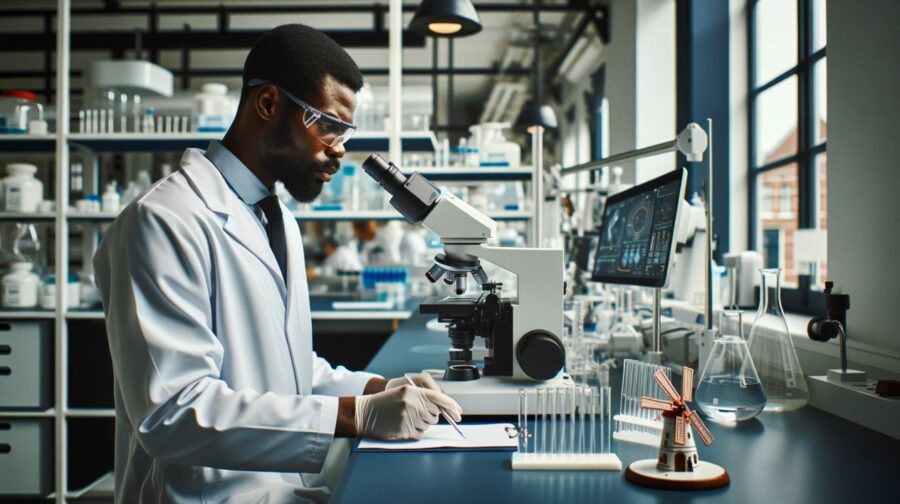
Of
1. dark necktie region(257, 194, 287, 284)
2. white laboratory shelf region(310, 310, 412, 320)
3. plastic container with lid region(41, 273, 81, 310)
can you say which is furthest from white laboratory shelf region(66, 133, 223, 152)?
dark necktie region(257, 194, 287, 284)

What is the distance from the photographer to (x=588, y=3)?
588 cm

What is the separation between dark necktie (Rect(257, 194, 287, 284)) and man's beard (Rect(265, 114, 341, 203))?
0.32ft

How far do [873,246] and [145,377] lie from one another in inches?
66.7

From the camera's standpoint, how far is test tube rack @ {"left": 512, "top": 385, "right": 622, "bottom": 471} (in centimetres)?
105

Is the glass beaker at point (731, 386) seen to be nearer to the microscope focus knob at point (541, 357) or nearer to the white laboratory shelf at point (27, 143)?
the microscope focus knob at point (541, 357)

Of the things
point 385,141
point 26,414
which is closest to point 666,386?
point 385,141

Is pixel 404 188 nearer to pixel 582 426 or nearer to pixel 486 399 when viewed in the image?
pixel 486 399

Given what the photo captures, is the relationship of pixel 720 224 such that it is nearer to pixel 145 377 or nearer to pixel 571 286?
pixel 571 286

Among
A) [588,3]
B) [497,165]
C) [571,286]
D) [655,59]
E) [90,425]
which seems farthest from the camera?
[588,3]

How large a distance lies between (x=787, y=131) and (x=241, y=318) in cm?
316

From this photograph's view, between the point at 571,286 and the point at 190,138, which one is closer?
the point at 571,286

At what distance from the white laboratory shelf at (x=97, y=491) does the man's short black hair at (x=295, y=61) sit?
2747 millimetres

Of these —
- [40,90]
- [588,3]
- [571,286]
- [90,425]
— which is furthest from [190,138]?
[40,90]

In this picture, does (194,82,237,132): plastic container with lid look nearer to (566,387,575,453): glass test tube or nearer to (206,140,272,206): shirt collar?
(206,140,272,206): shirt collar
